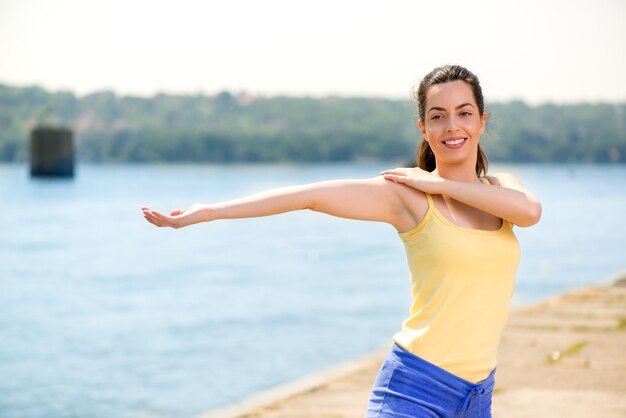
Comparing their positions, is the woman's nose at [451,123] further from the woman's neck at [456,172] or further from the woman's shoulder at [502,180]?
the woman's shoulder at [502,180]

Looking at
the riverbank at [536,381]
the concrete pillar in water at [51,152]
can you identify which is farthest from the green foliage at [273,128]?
the riverbank at [536,381]

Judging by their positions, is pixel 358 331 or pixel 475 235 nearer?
pixel 475 235

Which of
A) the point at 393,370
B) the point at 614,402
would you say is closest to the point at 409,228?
the point at 393,370

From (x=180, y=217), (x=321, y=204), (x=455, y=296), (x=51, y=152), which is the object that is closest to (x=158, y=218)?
(x=180, y=217)

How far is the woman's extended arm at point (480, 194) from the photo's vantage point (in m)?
2.89

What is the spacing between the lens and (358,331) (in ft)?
51.1

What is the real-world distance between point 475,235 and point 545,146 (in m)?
120

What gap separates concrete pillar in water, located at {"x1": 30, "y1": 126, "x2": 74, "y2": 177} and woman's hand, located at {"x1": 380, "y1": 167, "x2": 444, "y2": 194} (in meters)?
99.5

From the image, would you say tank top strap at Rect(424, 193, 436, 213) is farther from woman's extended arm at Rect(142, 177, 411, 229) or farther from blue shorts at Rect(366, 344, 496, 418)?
blue shorts at Rect(366, 344, 496, 418)

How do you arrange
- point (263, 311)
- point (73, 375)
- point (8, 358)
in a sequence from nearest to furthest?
point (73, 375) < point (8, 358) < point (263, 311)

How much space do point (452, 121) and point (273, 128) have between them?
12209cm

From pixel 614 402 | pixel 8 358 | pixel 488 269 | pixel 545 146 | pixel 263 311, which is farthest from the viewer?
pixel 545 146

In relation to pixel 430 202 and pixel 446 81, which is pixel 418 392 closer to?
pixel 430 202

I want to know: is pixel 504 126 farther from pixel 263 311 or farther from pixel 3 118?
pixel 263 311
